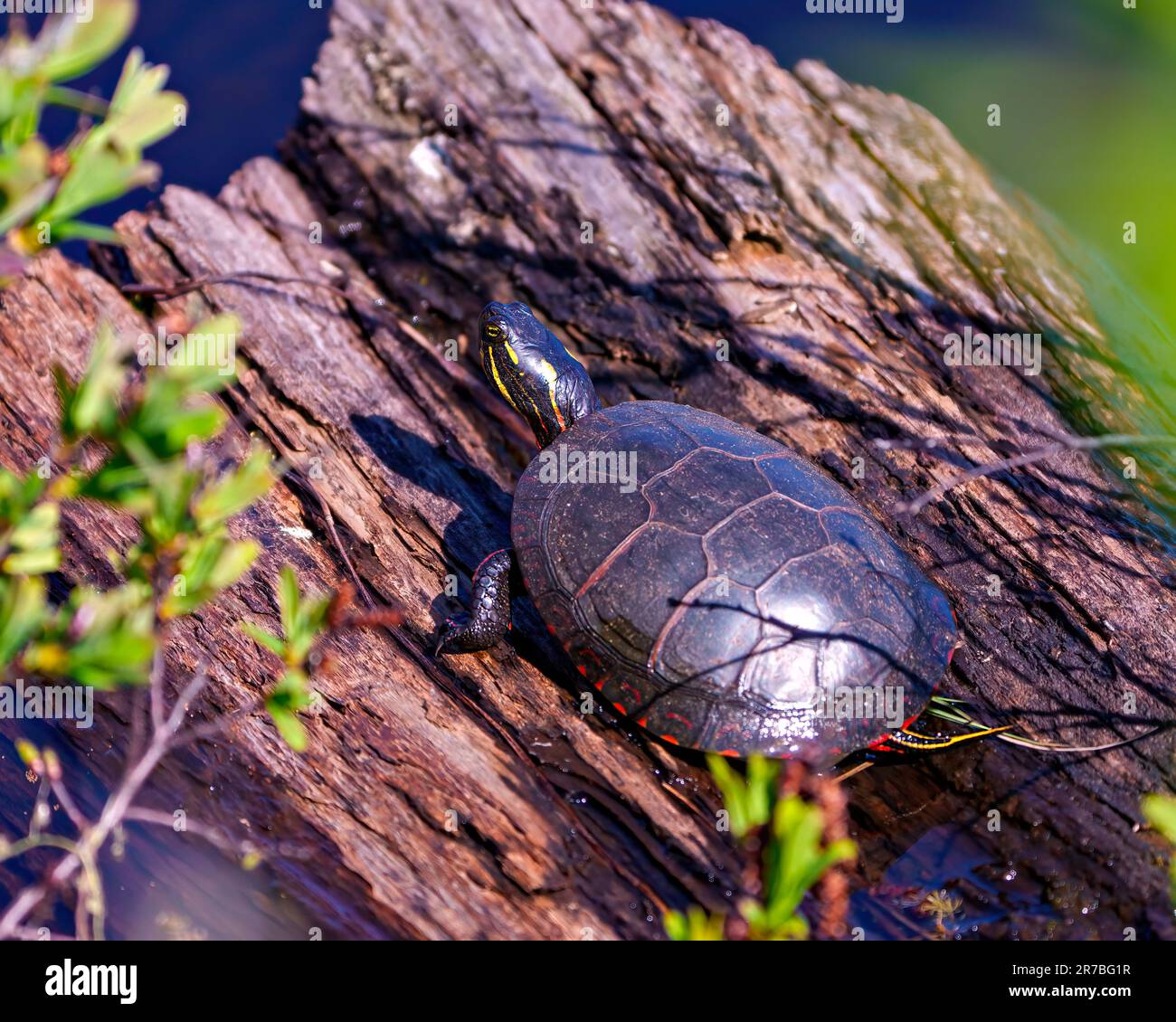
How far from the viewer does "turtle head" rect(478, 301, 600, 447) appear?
5.09 m

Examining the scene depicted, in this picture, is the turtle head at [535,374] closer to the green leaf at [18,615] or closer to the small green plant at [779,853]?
the small green plant at [779,853]

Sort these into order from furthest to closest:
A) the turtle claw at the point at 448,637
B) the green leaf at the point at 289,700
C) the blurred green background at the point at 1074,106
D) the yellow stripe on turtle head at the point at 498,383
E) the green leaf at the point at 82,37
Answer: the yellow stripe on turtle head at the point at 498,383 < the turtle claw at the point at 448,637 < the green leaf at the point at 289,700 < the blurred green background at the point at 1074,106 < the green leaf at the point at 82,37

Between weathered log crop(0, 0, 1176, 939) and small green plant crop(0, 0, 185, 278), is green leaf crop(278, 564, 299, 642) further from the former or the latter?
weathered log crop(0, 0, 1176, 939)

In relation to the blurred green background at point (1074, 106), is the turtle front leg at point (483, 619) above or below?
below

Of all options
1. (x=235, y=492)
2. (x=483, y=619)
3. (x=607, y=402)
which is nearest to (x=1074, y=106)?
(x=607, y=402)

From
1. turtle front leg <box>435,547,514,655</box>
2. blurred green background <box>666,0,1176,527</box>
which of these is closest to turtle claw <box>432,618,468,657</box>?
turtle front leg <box>435,547,514,655</box>

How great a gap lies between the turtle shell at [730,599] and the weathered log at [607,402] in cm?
41

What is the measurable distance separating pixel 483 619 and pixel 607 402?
6.07 feet

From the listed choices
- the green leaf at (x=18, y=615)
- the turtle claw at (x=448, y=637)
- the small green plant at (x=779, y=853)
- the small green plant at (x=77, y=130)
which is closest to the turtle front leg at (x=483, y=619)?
the turtle claw at (x=448, y=637)

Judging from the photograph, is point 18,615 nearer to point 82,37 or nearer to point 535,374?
point 82,37

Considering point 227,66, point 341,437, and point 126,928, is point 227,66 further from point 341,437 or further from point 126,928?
point 126,928

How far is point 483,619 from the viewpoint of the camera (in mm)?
4410

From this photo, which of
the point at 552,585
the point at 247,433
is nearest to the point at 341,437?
the point at 247,433

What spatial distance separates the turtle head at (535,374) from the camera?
509 centimetres
